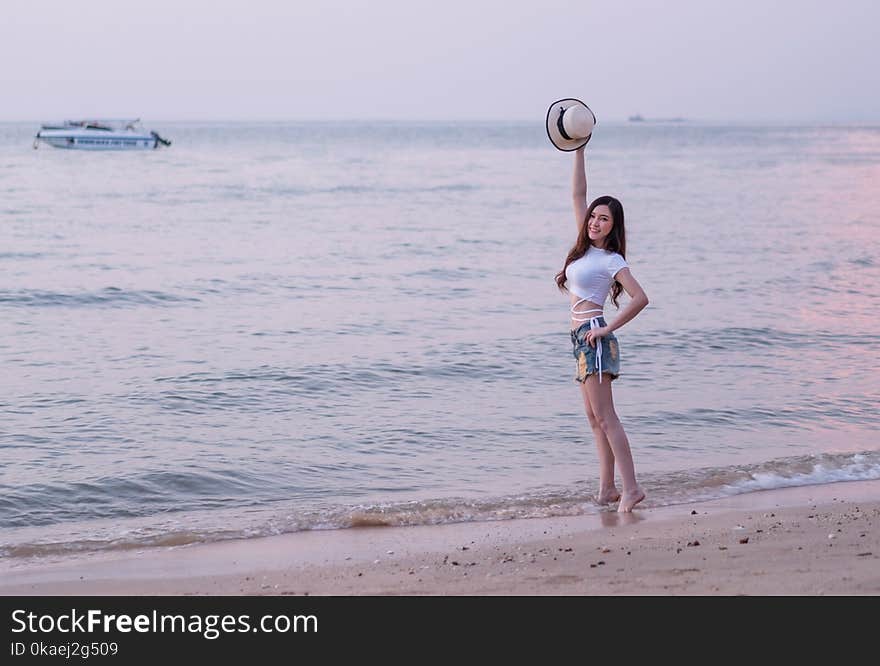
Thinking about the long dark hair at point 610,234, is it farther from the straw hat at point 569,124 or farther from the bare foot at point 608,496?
the bare foot at point 608,496

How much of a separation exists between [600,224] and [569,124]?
0.64 meters

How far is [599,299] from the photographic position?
6.33 meters

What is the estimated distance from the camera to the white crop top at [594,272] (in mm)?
6215

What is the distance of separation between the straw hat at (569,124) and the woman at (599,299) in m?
0.08

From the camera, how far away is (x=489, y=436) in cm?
901

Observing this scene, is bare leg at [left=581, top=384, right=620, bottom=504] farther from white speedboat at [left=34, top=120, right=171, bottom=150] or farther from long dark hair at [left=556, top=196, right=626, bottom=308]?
white speedboat at [left=34, top=120, right=171, bottom=150]

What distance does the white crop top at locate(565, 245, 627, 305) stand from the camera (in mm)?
6215

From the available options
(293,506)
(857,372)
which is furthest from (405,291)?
(293,506)

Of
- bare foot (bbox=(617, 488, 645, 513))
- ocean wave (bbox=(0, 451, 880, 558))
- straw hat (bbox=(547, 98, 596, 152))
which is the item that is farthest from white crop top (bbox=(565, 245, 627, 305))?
ocean wave (bbox=(0, 451, 880, 558))

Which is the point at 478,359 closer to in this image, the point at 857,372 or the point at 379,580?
the point at 857,372

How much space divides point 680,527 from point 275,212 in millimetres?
27681

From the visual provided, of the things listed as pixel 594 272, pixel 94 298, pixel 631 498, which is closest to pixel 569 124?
pixel 594 272

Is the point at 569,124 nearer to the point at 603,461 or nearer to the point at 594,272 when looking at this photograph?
the point at 594,272

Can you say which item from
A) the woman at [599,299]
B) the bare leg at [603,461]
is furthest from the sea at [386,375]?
the woman at [599,299]
